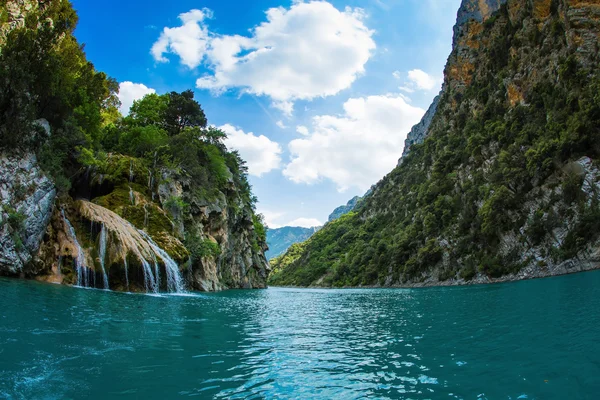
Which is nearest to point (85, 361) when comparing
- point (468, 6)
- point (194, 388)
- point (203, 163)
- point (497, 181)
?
point (194, 388)

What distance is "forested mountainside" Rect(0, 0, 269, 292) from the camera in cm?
2511

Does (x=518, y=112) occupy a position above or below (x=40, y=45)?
above

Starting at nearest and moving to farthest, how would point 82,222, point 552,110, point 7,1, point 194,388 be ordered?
1. point 194,388
2. point 82,222
3. point 7,1
4. point 552,110

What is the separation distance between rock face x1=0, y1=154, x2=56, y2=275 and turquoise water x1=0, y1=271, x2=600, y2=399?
7.85 m

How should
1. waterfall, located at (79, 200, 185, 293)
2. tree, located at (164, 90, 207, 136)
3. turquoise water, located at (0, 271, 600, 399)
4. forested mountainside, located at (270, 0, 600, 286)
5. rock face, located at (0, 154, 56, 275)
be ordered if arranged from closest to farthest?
turquoise water, located at (0, 271, 600, 399)
rock face, located at (0, 154, 56, 275)
waterfall, located at (79, 200, 185, 293)
forested mountainside, located at (270, 0, 600, 286)
tree, located at (164, 90, 207, 136)

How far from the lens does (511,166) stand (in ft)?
194

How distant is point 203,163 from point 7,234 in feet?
120

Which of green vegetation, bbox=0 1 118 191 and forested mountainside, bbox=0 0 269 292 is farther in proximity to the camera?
green vegetation, bbox=0 1 118 191

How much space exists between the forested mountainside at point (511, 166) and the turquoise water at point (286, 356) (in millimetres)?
37992

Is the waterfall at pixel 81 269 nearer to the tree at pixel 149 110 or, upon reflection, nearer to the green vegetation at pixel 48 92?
the green vegetation at pixel 48 92

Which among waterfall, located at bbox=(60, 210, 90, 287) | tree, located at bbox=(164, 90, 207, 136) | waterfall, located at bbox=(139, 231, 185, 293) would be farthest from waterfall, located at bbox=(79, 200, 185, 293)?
tree, located at bbox=(164, 90, 207, 136)

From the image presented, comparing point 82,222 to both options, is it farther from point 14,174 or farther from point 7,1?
point 7,1

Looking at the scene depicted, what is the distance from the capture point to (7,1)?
3142cm

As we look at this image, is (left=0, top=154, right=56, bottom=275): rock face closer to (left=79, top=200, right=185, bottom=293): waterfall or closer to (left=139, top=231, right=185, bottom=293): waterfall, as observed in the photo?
(left=79, top=200, right=185, bottom=293): waterfall
